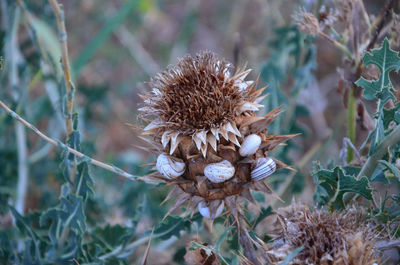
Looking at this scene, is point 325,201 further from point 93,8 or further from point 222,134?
point 93,8

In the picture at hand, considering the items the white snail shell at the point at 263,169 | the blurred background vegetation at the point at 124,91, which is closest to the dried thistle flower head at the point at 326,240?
the white snail shell at the point at 263,169

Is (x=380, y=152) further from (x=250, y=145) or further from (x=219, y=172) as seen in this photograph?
(x=219, y=172)

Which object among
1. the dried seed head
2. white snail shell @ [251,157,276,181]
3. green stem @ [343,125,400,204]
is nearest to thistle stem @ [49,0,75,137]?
the dried seed head

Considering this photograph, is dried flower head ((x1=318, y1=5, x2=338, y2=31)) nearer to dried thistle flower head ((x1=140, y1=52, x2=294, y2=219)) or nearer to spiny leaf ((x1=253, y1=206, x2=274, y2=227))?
dried thistle flower head ((x1=140, y1=52, x2=294, y2=219))

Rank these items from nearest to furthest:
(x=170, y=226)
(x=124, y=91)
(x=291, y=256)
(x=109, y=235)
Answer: (x=291, y=256)
(x=170, y=226)
(x=109, y=235)
(x=124, y=91)

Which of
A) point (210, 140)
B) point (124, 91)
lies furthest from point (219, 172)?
point (124, 91)

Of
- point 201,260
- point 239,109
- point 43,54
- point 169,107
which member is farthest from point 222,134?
point 43,54
